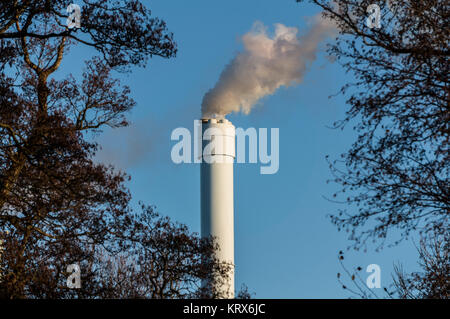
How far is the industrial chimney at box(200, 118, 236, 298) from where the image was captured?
82.0ft

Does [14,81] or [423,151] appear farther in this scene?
[14,81]

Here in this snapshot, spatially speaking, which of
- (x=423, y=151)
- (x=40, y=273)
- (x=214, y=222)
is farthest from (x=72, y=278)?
(x=214, y=222)

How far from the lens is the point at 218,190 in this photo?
82.3 ft

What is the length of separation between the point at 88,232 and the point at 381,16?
21.7 feet

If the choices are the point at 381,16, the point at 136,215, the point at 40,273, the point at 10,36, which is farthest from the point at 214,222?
the point at 381,16

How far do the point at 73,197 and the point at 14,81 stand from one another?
2.47 metres

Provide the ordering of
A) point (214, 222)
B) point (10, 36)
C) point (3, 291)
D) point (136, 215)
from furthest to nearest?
point (214, 222), point (136, 215), point (3, 291), point (10, 36)

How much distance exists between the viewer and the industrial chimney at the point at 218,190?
25000mm

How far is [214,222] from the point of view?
82.0 feet
